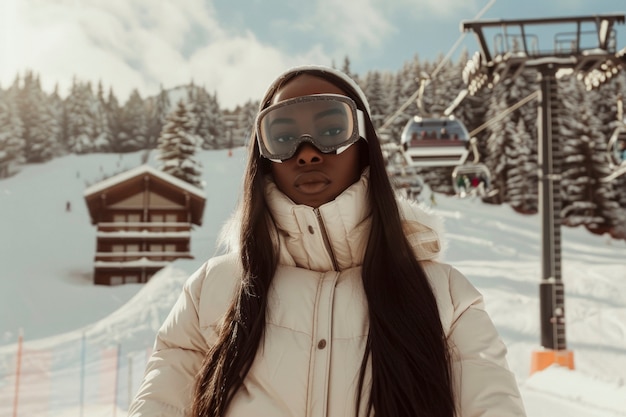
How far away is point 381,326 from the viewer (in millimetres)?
1531

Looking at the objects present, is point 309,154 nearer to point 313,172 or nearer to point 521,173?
point 313,172

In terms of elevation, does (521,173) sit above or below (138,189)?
above

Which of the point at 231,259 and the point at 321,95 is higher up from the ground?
the point at 321,95

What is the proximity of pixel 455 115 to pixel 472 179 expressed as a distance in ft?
83.3

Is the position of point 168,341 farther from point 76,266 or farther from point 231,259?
point 76,266

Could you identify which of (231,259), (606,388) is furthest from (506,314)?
(231,259)

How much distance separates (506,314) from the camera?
1442 centimetres

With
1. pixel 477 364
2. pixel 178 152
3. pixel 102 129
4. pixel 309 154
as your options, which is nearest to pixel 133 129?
pixel 102 129

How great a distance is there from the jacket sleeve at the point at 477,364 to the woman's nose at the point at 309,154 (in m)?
0.53

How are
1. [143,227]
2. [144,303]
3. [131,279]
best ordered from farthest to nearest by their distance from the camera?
[131,279]
[143,227]
[144,303]

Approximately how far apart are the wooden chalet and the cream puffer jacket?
19559 millimetres

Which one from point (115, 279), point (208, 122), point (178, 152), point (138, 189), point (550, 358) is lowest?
point (115, 279)

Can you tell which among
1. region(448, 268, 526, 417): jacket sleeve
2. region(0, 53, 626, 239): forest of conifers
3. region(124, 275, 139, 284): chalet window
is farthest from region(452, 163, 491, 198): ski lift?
region(448, 268, 526, 417): jacket sleeve

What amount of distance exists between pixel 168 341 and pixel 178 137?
30536mm
